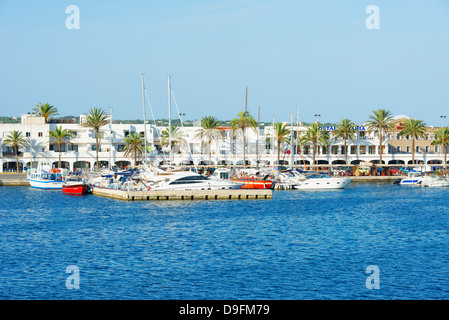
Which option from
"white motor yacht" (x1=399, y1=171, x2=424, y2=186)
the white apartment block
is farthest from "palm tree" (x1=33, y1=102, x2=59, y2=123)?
"white motor yacht" (x1=399, y1=171, x2=424, y2=186)

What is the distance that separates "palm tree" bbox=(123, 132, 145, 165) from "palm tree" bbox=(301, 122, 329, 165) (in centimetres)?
3271

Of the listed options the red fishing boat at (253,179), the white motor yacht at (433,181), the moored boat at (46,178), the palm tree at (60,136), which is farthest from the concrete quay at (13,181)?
the white motor yacht at (433,181)

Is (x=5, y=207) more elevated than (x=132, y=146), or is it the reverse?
(x=132, y=146)

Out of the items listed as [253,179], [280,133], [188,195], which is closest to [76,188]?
[188,195]

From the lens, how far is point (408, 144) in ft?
442

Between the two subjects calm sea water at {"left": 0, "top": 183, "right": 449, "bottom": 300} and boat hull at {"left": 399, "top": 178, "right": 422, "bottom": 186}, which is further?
boat hull at {"left": 399, "top": 178, "right": 422, "bottom": 186}

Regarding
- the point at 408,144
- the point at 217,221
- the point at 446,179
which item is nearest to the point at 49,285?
the point at 217,221

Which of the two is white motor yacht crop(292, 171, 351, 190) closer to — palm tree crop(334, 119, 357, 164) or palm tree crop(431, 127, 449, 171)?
palm tree crop(334, 119, 357, 164)

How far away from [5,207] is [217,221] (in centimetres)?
2789

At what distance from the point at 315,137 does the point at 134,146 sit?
1431 inches

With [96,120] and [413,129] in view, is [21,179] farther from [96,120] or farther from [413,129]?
[413,129]

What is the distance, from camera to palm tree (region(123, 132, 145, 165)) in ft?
382
